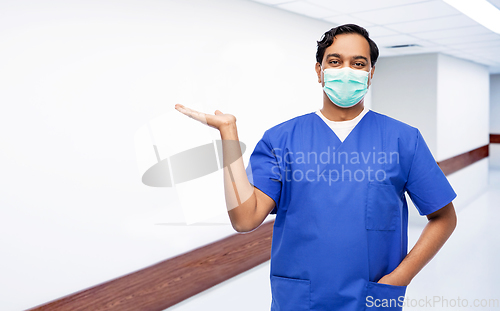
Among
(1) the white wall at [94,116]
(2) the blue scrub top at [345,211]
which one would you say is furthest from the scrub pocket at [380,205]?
(1) the white wall at [94,116]

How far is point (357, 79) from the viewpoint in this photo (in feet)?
4.18

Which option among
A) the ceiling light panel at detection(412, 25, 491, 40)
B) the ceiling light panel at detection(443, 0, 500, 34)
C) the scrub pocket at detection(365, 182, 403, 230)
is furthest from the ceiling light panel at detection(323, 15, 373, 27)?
the scrub pocket at detection(365, 182, 403, 230)

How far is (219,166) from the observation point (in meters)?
3.46

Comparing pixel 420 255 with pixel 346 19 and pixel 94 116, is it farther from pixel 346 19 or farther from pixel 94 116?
pixel 346 19

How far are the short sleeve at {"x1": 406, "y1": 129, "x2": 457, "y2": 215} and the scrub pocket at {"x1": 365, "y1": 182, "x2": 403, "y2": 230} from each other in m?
0.08

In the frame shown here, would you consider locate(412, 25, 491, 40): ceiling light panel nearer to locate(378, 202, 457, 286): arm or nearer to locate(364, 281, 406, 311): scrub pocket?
locate(378, 202, 457, 286): arm

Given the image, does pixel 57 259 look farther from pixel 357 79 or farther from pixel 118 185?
pixel 357 79

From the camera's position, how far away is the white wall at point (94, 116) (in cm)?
219

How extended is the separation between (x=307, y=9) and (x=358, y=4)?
0.50 m

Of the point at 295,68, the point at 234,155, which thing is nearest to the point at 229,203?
the point at 234,155

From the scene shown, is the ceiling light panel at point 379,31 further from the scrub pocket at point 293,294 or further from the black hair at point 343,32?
the scrub pocket at point 293,294

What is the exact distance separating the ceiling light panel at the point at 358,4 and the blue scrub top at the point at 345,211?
2.67m

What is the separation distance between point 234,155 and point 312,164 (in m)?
0.29

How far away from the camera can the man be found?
1203 millimetres
